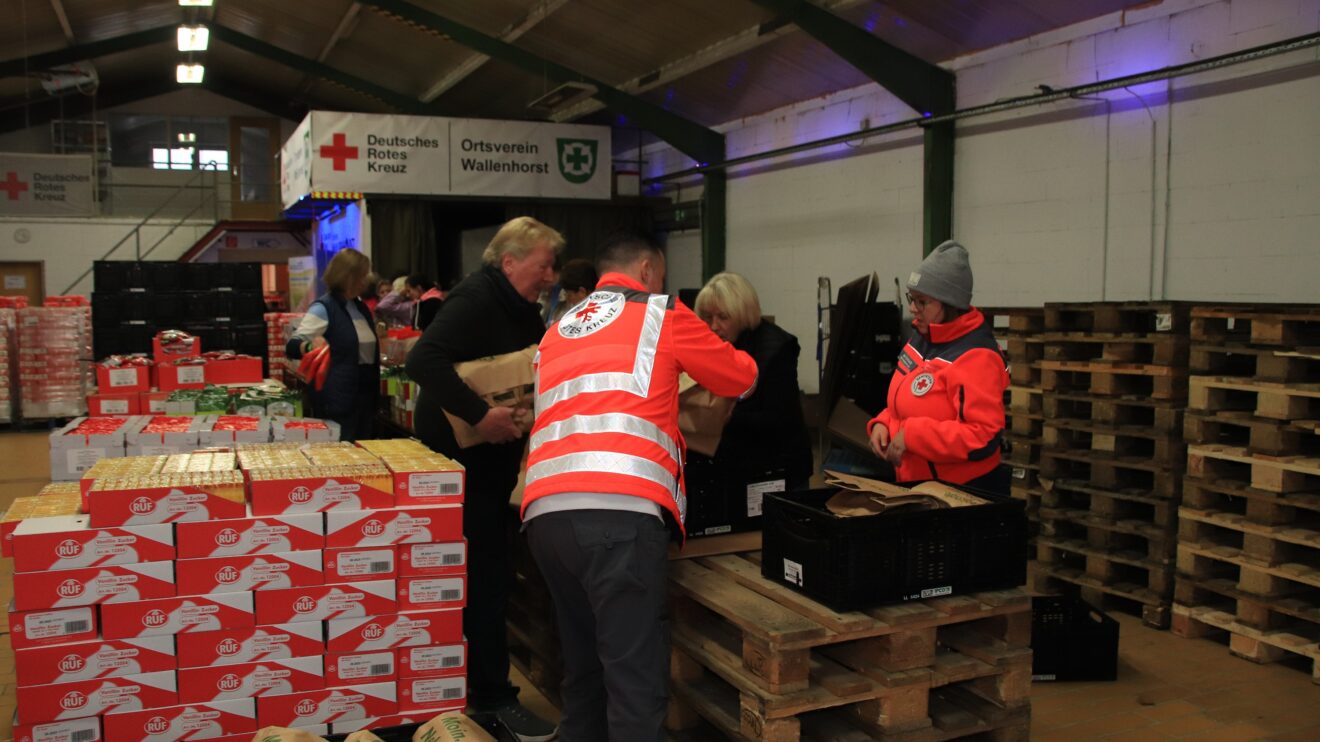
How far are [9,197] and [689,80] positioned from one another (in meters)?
13.8

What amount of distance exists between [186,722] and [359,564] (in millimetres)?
742

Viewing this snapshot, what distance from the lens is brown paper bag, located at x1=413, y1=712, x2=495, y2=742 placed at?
3.16m

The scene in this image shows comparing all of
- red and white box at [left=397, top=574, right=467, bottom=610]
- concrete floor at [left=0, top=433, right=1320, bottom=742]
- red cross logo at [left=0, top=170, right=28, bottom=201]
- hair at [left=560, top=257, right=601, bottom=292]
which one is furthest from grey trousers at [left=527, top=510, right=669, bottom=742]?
red cross logo at [left=0, top=170, right=28, bottom=201]

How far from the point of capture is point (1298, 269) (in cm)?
641

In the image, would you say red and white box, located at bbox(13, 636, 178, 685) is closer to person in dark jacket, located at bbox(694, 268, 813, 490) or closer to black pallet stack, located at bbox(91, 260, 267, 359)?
person in dark jacket, located at bbox(694, 268, 813, 490)

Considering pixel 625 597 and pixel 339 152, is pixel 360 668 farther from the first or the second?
pixel 339 152

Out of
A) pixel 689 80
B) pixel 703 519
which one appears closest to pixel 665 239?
pixel 689 80

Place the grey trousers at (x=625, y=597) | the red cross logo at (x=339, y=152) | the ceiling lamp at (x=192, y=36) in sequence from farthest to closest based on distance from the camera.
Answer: the ceiling lamp at (x=192, y=36), the red cross logo at (x=339, y=152), the grey trousers at (x=625, y=597)

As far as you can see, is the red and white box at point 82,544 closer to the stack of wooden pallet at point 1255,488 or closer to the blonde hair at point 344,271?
the blonde hair at point 344,271

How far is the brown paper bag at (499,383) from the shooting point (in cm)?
383

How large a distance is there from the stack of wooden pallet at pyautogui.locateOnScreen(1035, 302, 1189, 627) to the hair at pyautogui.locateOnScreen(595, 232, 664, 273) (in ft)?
11.8

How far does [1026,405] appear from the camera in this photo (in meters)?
6.54

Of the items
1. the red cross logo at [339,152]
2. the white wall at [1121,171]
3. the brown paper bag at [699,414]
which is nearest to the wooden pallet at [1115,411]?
the white wall at [1121,171]

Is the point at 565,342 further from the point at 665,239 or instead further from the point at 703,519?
the point at 665,239
